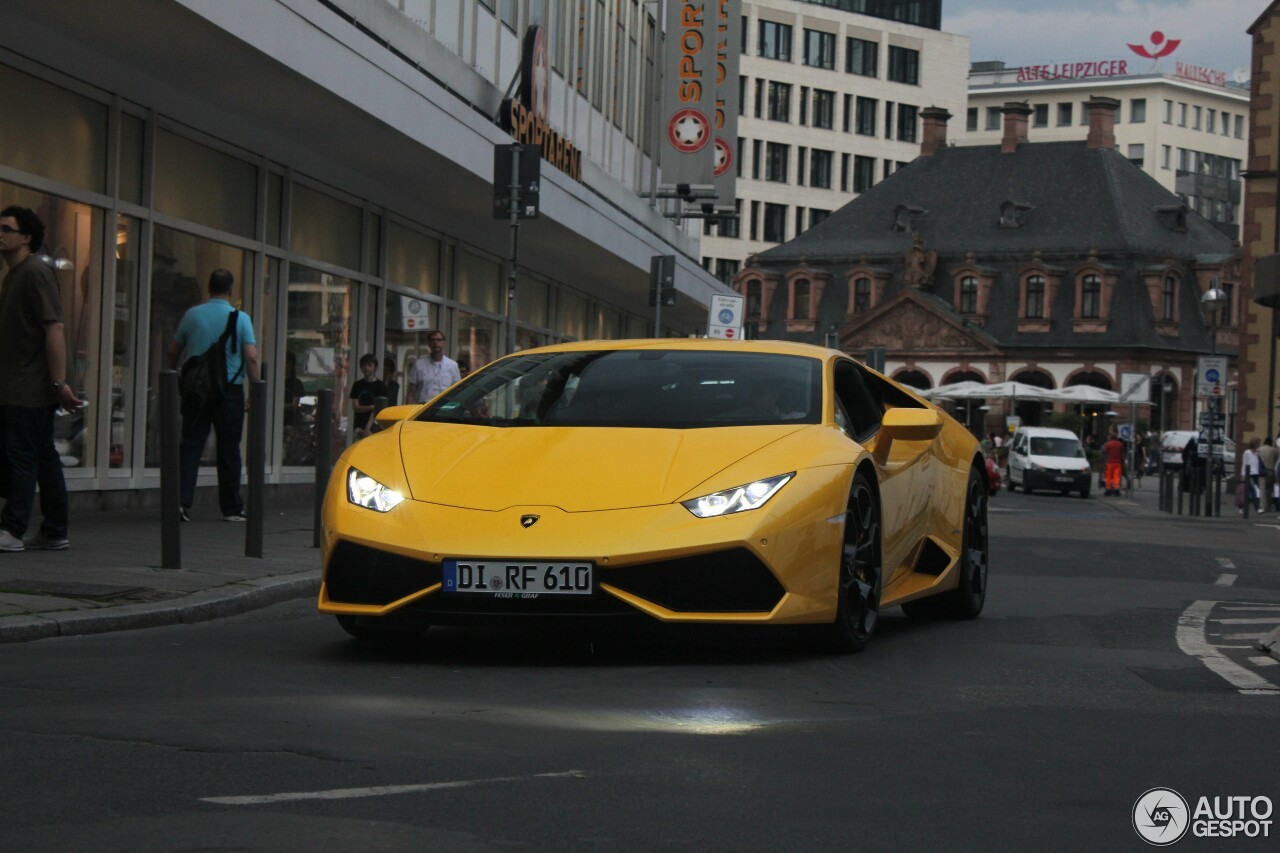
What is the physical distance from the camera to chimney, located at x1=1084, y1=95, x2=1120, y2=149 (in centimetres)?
10400

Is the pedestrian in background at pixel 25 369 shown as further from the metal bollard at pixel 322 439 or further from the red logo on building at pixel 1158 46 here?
the red logo on building at pixel 1158 46

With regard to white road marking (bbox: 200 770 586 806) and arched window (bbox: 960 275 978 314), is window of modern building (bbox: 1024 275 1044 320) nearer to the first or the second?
arched window (bbox: 960 275 978 314)

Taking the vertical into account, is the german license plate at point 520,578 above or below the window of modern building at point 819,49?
below

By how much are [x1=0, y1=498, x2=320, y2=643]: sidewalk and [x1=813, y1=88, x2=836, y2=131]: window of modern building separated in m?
103

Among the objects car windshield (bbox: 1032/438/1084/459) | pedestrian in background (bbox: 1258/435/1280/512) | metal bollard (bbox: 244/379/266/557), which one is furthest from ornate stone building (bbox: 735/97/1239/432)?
metal bollard (bbox: 244/379/266/557)

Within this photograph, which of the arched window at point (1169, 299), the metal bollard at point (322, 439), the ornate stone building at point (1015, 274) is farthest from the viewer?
the arched window at point (1169, 299)

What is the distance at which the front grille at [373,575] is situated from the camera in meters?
7.10

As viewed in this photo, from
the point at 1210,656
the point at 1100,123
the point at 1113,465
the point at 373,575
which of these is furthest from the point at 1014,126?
the point at 373,575

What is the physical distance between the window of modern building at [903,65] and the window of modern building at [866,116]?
211 cm

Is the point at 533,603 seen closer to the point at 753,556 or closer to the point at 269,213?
the point at 753,556

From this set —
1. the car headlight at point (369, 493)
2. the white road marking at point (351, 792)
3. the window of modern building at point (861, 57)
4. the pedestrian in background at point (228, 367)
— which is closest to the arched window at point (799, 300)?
the window of modern building at point (861, 57)

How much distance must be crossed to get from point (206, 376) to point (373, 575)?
7856 millimetres

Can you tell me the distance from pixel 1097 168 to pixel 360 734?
331 ft

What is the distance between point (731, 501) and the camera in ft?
23.6
